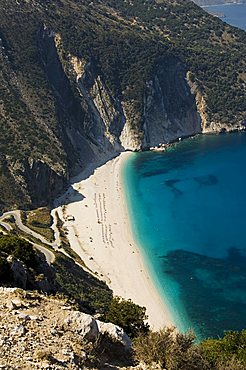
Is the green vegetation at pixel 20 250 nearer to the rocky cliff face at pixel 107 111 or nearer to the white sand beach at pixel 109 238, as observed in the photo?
the white sand beach at pixel 109 238

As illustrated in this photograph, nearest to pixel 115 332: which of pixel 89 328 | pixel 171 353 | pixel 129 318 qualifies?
pixel 89 328

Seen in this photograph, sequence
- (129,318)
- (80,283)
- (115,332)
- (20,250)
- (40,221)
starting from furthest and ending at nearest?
(40,221) < (80,283) < (20,250) < (129,318) < (115,332)

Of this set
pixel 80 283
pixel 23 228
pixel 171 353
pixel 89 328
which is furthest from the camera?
pixel 23 228

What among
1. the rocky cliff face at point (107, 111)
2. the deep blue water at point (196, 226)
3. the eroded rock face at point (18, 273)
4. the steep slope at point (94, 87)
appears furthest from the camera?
the rocky cliff face at point (107, 111)

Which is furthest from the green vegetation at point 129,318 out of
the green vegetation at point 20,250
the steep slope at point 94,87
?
the steep slope at point 94,87

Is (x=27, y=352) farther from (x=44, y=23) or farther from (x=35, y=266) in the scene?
(x=44, y=23)

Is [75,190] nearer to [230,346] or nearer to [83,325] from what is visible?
[230,346]
